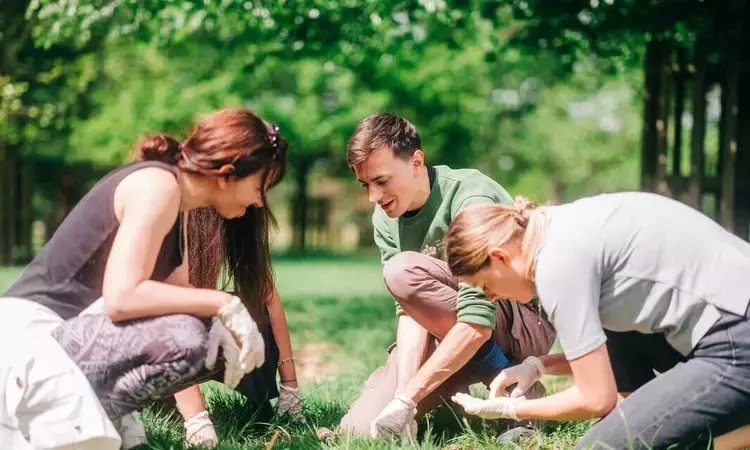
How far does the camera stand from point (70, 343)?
2.73 meters

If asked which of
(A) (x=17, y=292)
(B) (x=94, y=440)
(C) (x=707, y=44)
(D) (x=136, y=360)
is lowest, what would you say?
(B) (x=94, y=440)

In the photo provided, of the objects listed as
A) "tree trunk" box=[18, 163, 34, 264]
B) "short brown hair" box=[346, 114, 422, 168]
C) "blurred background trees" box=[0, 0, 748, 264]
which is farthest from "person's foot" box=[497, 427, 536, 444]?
"tree trunk" box=[18, 163, 34, 264]

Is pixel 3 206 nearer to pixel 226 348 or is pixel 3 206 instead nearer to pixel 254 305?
pixel 254 305

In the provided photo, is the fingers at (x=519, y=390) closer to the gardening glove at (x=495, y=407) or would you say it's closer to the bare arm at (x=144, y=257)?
the gardening glove at (x=495, y=407)

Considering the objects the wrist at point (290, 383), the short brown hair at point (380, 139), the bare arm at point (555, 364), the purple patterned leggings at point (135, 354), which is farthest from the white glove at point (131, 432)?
the bare arm at point (555, 364)

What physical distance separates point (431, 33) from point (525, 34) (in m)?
2.87

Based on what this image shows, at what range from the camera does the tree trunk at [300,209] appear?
2905cm

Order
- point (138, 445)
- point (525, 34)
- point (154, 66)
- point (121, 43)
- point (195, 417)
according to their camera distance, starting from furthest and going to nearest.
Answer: point (154, 66), point (121, 43), point (525, 34), point (195, 417), point (138, 445)

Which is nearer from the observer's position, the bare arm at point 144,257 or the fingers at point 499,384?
the bare arm at point 144,257

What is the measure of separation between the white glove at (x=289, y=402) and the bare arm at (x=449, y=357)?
590 mm

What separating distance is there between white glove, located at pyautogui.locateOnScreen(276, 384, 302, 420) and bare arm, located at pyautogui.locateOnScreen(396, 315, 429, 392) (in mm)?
428

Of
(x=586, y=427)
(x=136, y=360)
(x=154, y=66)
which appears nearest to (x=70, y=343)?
(x=136, y=360)

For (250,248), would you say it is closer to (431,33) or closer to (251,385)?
(251,385)

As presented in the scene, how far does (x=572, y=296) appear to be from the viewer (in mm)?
2539
